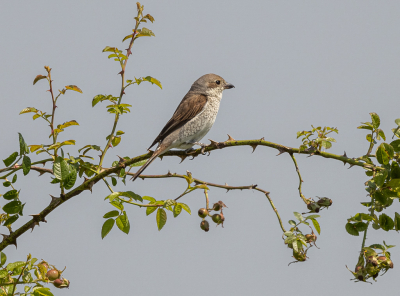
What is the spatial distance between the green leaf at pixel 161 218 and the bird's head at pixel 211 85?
374 centimetres

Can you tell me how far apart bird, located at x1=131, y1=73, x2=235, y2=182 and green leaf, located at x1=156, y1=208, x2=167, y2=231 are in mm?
2237

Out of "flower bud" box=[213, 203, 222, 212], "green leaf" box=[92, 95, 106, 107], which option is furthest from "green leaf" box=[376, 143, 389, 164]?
"green leaf" box=[92, 95, 106, 107]

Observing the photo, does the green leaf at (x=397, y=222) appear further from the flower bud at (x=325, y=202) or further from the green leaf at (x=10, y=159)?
the green leaf at (x=10, y=159)

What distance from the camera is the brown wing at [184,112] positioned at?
19.0 feet

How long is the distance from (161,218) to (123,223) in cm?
27

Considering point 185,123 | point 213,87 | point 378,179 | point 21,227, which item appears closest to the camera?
point 378,179

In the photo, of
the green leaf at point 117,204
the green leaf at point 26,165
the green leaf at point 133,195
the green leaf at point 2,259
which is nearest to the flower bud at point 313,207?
the green leaf at point 133,195

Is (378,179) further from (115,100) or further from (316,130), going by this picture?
(115,100)

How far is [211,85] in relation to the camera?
6.81 meters

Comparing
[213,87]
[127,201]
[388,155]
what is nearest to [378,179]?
[388,155]

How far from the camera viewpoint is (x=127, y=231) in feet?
10.3

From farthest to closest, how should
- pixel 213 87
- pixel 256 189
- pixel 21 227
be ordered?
1. pixel 213 87
2. pixel 21 227
3. pixel 256 189

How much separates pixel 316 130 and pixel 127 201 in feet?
4.22

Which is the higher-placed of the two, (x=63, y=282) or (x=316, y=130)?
(x=316, y=130)
